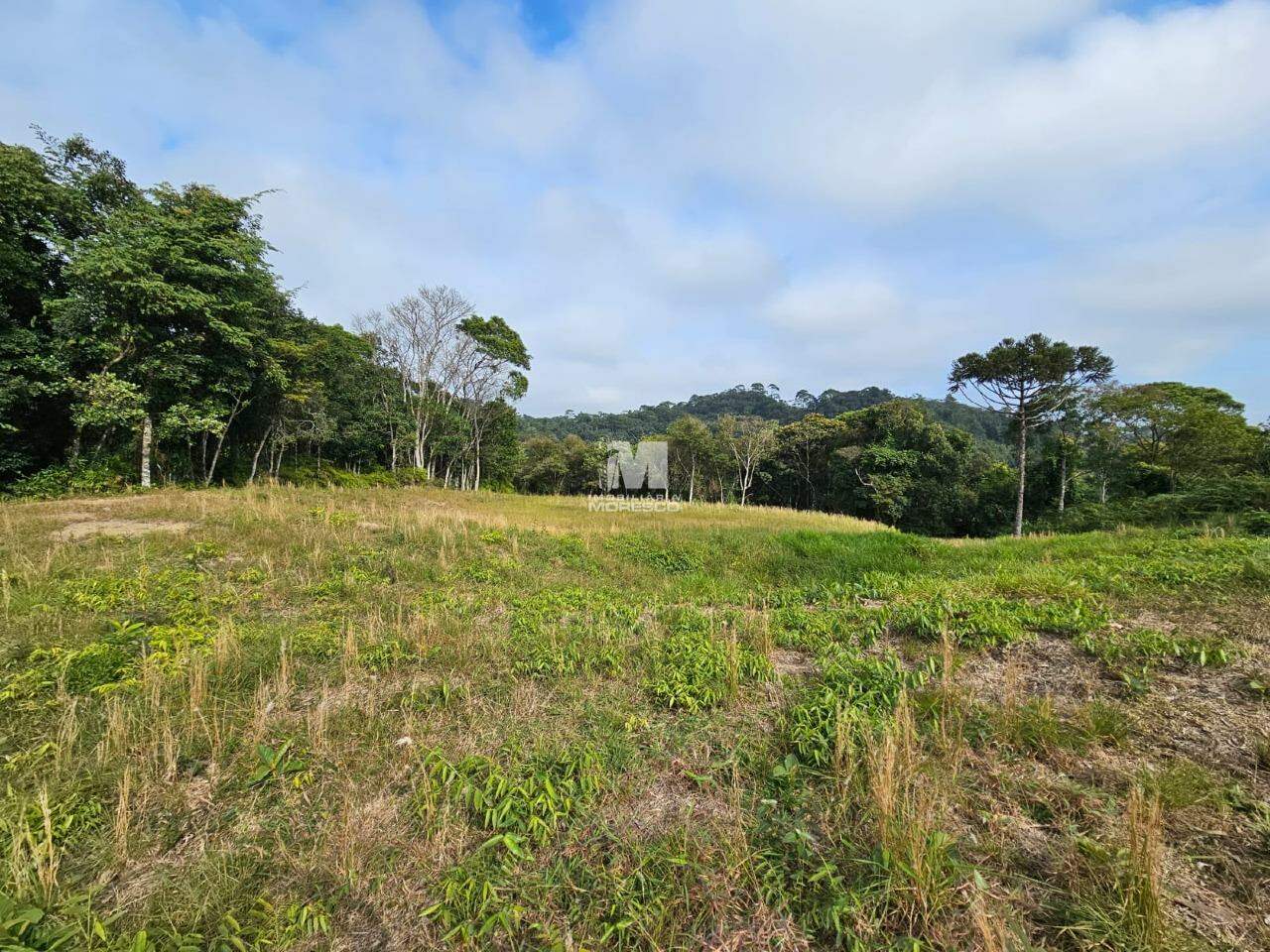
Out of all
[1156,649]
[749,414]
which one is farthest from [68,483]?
[749,414]

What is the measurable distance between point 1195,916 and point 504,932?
9.62 ft

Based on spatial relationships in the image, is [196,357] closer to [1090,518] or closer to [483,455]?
[483,455]

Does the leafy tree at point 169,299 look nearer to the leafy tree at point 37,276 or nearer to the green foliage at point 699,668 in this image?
the leafy tree at point 37,276

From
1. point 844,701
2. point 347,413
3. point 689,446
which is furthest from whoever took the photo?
point 689,446

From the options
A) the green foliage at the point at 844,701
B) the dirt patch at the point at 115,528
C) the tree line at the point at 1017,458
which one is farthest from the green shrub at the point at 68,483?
the tree line at the point at 1017,458

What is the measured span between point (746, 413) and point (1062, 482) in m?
67.9

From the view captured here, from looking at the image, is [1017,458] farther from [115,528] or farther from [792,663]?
[115,528]

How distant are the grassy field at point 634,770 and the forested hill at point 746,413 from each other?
6206cm

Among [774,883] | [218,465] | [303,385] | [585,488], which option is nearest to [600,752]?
[774,883]

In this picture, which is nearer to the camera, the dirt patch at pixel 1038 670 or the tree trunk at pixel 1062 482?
the dirt patch at pixel 1038 670

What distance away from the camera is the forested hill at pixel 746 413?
248 ft

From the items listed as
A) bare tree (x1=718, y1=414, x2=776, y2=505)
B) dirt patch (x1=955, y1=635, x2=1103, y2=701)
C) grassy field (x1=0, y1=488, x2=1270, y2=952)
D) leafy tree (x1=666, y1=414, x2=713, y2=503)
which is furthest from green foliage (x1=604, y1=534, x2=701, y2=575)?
leafy tree (x1=666, y1=414, x2=713, y2=503)

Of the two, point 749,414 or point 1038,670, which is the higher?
point 749,414

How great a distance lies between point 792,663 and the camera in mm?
4285
